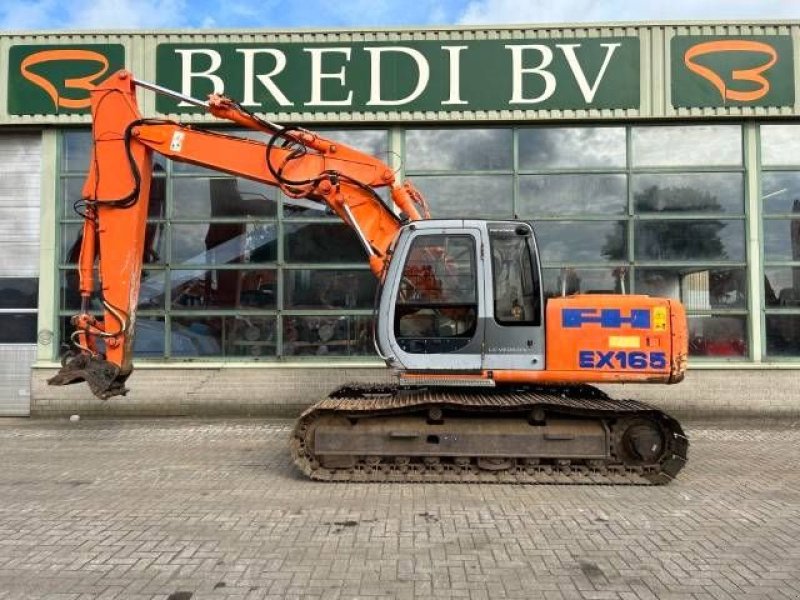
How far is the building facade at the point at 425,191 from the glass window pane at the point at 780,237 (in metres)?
0.03

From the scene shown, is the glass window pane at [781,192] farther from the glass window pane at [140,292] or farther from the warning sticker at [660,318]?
the glass window pane at [140,292]

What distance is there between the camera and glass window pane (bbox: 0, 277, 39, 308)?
35.7 feet

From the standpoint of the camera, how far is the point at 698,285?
10492mm

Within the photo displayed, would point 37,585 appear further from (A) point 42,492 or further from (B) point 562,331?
(B) point 562,331

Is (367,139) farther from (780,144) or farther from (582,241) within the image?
(780,144)

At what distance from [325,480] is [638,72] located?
790cm

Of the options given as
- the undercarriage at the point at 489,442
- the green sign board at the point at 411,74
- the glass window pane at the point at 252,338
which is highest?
the green sign board at the point at 411,74

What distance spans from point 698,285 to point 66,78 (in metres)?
10.6

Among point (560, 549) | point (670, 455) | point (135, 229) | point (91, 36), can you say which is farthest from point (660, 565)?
point (91, 36)

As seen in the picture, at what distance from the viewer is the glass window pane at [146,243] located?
10781 millimetres

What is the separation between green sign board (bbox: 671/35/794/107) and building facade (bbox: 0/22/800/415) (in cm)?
3

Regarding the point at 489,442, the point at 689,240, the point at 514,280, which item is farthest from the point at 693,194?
the point at 489,442

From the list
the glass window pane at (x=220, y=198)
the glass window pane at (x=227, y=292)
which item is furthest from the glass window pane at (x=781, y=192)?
the glass window pane at (x=227, y=292)

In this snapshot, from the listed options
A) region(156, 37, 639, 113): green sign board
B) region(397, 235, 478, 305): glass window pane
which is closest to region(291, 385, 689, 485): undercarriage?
region(397, 235, 478, 305): glass window pane
